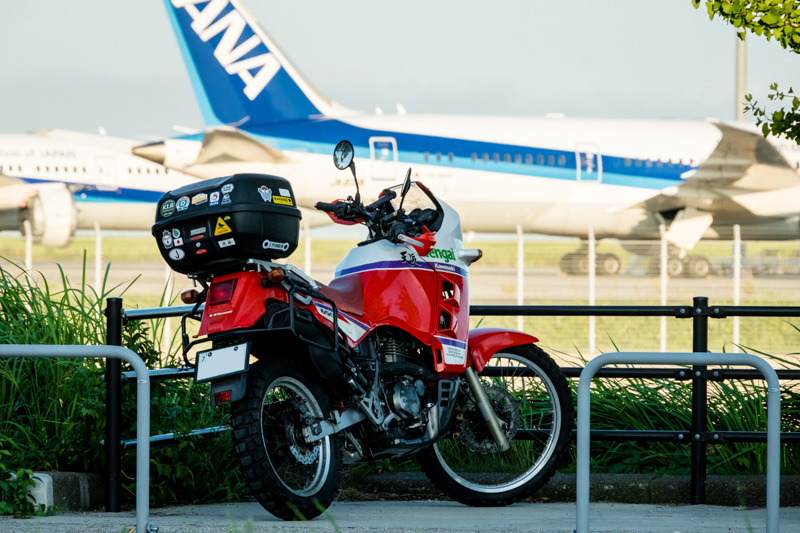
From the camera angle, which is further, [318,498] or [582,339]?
[582,339]

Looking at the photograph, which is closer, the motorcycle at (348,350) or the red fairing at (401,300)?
the motorcycle at (348,350)

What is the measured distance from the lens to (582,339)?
1507cm

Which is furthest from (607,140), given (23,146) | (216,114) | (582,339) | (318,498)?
(318,498)

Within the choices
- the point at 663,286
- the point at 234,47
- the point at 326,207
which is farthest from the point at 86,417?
the point at 234,47

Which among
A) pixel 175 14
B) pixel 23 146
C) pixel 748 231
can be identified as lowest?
pixel 748 231

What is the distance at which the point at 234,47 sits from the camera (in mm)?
25812

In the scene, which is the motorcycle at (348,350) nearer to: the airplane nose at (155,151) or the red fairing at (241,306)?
A: the red fairing at (241,306)

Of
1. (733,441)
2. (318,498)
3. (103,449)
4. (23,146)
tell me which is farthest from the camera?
(23,146)

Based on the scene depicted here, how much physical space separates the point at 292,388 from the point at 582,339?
37.7 feet

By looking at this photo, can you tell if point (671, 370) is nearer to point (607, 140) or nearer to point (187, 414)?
point (187, 414)

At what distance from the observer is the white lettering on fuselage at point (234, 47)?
25.8 metres

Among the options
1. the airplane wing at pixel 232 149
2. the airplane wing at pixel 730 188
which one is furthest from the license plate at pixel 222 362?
the airplane wing at pixel 730 188

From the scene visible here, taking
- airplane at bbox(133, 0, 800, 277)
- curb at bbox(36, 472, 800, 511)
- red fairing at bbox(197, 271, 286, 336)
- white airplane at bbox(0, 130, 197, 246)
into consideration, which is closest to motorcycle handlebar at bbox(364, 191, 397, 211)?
red fairing at bbox(197, 271, 286, 336)

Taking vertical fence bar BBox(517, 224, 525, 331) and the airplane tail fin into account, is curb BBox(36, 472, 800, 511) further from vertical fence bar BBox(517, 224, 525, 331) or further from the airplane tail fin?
the airplane tail fin
